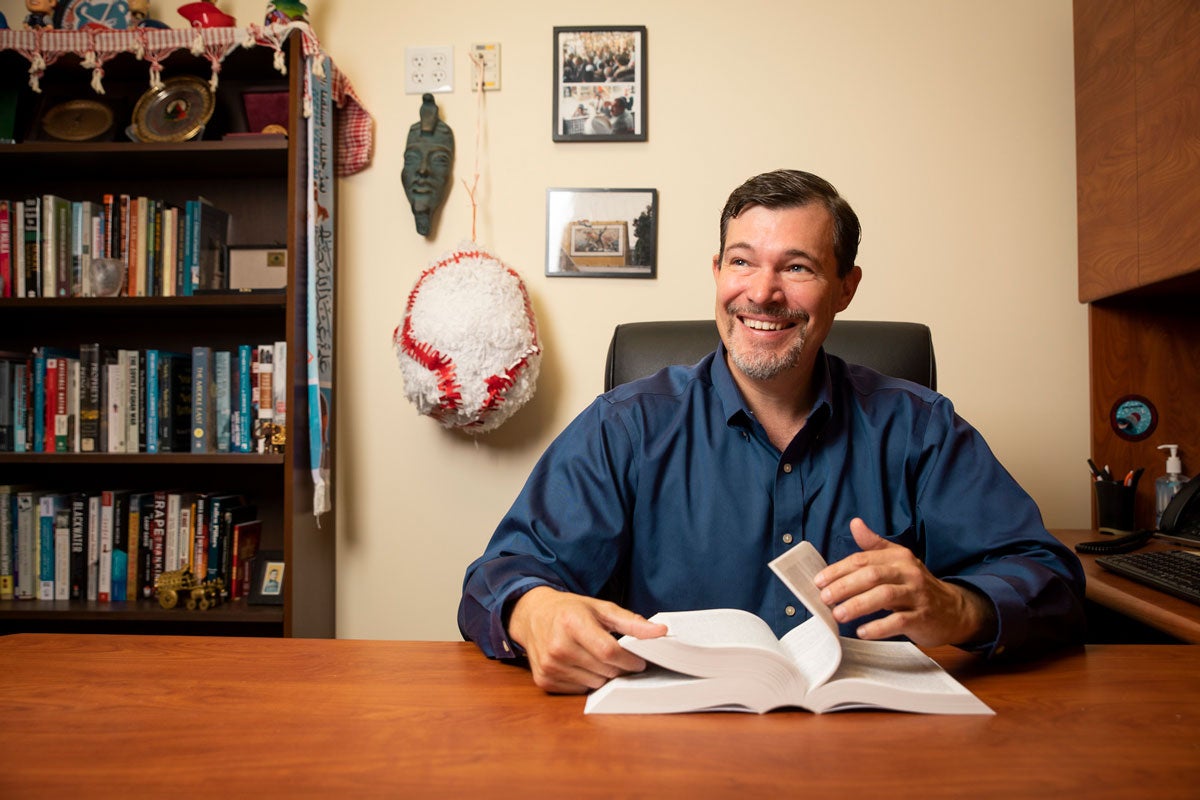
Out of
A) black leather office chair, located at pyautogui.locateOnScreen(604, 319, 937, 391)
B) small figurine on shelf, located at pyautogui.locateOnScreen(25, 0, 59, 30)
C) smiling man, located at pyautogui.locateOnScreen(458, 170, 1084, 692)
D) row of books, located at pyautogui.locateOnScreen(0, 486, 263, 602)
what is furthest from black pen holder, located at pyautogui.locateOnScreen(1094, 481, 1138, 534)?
small figurine on shelf, located at pyautogui.locateOnScreen(25, 0, 59, 30)

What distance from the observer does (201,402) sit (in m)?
2.14

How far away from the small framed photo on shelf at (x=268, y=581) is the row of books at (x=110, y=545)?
4 cm

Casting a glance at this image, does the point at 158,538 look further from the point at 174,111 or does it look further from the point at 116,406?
the point at 174,111

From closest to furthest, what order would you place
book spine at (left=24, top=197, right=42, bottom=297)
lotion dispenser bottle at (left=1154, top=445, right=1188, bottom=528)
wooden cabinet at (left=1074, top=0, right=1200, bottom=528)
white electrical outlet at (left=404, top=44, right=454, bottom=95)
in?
1. wooden cabinet at (left=1074, top=0, right=1200, bottom=528)
2. lotion dispenser bottle at (left=1154, top=445, right=1188, bottom=528)
3. book spine at (left=24, top=197, right=42, bottom=297)
4. white electrical outlet at (left=404, top=44, right=454, bottom=95)

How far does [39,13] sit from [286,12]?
61cm

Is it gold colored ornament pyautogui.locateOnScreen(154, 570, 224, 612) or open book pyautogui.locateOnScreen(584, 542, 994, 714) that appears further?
gold colored ornament pyautogui.locateOnScreen(154, 570, 224, 612)

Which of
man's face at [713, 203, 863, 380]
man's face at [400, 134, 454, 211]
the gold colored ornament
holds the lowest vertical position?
the gold colored ornament

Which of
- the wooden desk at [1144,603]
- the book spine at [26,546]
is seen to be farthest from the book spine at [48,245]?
the wooden desk at [1144,603]

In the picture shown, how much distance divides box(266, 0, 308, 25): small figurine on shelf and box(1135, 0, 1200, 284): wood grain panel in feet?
6.18

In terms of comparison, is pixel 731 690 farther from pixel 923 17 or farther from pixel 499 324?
pixel 923 17

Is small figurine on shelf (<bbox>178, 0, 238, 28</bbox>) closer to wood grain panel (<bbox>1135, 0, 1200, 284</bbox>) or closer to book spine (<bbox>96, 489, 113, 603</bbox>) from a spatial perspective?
book spine (<bbox>96, 489, 113, 603</bbox>)

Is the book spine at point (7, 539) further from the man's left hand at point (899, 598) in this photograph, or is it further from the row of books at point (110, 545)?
the man's left hand at point (899, 598)

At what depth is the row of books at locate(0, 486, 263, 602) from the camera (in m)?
2.15

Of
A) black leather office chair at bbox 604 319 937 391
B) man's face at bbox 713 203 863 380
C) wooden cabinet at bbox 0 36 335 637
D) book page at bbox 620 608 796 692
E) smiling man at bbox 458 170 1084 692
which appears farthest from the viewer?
wooden cabinet at bbox 0 36 335 637
